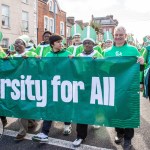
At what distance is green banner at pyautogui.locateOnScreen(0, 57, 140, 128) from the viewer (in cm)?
438

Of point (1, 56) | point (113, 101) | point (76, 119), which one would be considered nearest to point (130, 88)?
point (113, 101)

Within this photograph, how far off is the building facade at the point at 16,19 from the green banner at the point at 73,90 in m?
18.0

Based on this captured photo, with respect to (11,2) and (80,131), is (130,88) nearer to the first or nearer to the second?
(80,131)

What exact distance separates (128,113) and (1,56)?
9.70 feet

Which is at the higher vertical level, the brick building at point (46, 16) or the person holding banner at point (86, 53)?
the brick building at point (46, 16)

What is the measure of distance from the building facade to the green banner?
18.0 meters

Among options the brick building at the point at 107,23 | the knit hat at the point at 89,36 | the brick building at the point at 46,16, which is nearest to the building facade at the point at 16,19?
the brick building at the point at 46,16

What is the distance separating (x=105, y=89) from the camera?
176 inches

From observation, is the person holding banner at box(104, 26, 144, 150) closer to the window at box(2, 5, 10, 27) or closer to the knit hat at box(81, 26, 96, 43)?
the knit hat at box(81, 26, 96, 43)

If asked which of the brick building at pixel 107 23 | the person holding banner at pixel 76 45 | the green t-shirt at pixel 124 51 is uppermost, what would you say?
the brick building at pixel 107 23

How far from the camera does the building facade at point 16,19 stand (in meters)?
23.3

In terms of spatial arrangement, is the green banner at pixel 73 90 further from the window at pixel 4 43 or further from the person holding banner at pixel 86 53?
the window at pixel 4 43

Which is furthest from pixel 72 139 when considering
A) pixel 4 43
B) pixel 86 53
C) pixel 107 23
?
pixel 107 23

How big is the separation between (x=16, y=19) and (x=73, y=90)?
70.5 feet
